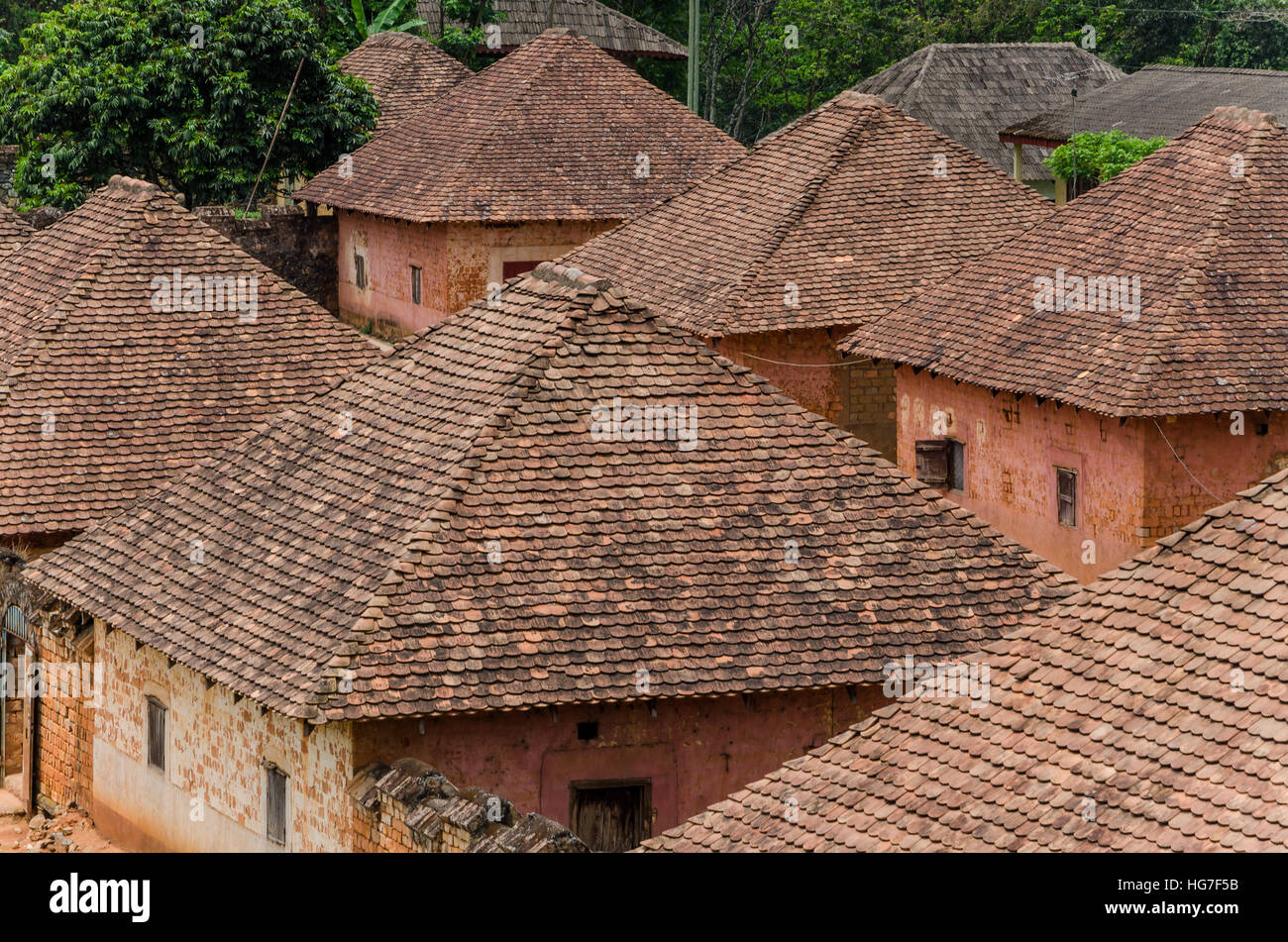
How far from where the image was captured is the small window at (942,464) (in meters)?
30.4

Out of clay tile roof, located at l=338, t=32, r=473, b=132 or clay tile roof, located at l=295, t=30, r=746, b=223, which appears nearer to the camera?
clay tile roof, located at l=295, t=30, r=746, b=223

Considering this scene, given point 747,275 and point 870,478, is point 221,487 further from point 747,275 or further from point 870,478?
point 747,275

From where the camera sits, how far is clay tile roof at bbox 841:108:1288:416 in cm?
2695

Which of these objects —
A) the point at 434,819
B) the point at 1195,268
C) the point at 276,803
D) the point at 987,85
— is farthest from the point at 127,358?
the point at 987,85

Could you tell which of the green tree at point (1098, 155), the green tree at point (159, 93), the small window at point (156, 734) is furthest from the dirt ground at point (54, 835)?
the green tree at point (1098, 155)

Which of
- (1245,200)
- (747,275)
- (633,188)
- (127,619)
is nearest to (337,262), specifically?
(633,188)

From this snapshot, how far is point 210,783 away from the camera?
2036 cm

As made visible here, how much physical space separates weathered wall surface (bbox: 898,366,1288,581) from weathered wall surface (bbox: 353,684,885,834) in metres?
8.47

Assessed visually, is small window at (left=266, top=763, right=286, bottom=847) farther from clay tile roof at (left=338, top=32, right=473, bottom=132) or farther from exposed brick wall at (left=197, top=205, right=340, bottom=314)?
clay tile roof at (left=338, top=32, right=473, bottom=132)

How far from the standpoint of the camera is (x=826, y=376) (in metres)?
33.1

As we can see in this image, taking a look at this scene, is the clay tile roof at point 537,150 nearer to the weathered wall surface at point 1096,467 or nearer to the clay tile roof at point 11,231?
the clay tile roof at point 11,231

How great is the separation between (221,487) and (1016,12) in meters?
48.9

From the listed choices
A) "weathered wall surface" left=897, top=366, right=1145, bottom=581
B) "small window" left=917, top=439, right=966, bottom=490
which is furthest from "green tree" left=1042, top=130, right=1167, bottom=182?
"small window" left=917, top=439, right=966, bottom=490

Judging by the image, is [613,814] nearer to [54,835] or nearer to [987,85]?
[54,835]
